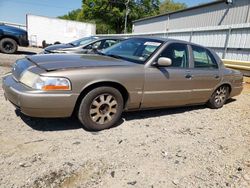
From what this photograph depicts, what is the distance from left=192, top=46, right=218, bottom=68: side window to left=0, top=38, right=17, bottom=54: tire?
11.7 meters

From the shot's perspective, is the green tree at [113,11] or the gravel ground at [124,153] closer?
the gravel ground at [124,153]

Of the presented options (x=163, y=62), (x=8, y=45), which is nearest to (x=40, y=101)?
(x=163, y=62)

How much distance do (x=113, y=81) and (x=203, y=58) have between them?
2.55 metres

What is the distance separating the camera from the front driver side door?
4.29 metres

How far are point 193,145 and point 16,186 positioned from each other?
8.29 feet

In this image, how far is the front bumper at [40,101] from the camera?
3.32 m

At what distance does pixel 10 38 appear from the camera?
13.9m

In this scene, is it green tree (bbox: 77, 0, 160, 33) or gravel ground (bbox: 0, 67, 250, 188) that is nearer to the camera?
gravel ground (bbox: 0, 67, 250, 188)

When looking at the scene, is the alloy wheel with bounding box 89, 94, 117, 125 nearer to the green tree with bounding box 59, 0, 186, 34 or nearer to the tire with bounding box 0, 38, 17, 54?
the tire with bounding box 0, 38, 17, 54

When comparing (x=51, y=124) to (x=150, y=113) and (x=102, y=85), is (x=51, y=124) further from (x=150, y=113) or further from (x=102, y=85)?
(x=150, y=113)

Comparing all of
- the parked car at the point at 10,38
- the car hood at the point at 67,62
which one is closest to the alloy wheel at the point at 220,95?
the car hood at the point at 67,62

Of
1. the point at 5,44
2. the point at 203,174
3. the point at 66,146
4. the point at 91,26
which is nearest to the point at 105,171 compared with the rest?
the point at 66,146

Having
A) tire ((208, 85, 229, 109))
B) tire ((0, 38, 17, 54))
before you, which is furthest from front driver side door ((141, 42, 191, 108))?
tire ((0, 38, 17, 54))

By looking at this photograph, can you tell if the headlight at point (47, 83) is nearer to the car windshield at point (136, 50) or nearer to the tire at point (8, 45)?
the car windshield at point (136, 50)
